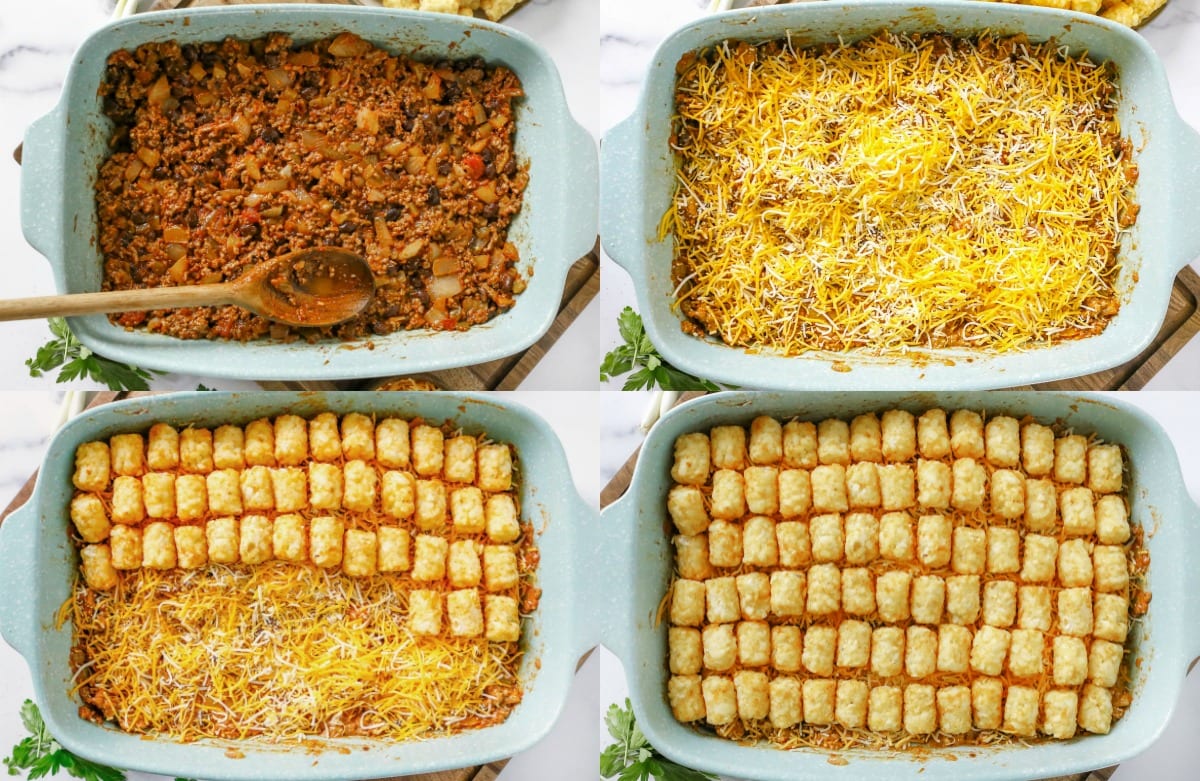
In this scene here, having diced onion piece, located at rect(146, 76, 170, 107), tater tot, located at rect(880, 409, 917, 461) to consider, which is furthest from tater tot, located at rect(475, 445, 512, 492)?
diced onion piece, located at rect(146, 76, 170, 107)

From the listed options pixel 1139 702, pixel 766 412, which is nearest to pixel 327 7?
pixel 766 412

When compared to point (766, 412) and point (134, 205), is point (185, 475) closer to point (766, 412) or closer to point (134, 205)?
point (134, 205)

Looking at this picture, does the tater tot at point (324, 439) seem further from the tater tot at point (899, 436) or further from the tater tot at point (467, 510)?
the tater tot at point (899, 436)

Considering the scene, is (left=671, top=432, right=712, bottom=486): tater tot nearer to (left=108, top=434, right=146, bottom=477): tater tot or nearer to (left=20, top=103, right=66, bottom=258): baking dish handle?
(left=108, top=434, right=146, bottom=477): tater tot

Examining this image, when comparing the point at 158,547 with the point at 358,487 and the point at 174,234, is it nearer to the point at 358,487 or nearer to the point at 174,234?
the point at 358,487

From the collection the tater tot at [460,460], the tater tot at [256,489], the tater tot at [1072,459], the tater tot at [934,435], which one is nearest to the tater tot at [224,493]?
the tater tot at [256,489]

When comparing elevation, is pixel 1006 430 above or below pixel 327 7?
below
